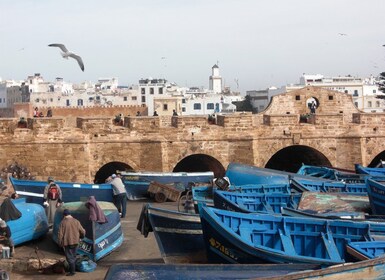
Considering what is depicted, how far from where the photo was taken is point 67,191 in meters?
15.8

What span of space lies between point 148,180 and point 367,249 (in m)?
10.2

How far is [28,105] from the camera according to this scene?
4862cm

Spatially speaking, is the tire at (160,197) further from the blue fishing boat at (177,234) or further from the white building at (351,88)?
the white building at (351,88)

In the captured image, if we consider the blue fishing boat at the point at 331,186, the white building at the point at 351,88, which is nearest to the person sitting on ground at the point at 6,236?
the blue fishing boat at the point at 331,186

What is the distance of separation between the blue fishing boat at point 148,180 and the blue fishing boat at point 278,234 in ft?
26.2

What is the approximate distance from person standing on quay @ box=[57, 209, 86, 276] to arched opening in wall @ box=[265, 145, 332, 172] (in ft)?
43.5

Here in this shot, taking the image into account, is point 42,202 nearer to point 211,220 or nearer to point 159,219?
point 159,219

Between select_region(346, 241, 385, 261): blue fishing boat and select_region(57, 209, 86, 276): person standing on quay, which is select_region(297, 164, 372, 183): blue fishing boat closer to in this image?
select_region(346, 241, 385, 261): blue fishing boat

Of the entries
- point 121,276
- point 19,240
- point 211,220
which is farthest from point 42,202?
point 121,276

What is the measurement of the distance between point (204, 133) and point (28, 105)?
101 feet

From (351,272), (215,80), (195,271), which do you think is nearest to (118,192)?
(195,271)

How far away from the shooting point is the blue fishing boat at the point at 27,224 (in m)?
12.0

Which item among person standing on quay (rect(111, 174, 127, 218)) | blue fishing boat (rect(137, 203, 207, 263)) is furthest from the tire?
blue fishing boat (rect(137, 203, 207, 263))

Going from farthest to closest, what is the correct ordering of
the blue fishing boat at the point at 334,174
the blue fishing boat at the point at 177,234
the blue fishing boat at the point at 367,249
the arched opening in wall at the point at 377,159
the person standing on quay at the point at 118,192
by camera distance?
1. the arched opening in wall at the point at 377,159
2. the blue fishing boat at the point at 334,174
3. the person standing on quay at the point at 118,192
4. the blue fishing boat at the point at 177,234
5. the blue fishing boat at the point at 367,249
